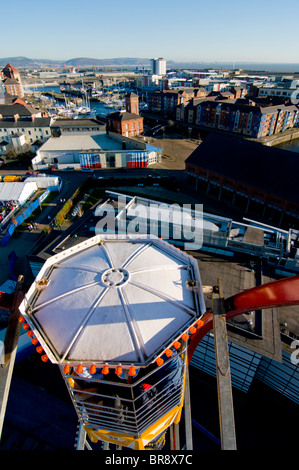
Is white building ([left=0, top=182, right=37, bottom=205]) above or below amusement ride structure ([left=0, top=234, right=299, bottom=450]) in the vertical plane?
Answer: below

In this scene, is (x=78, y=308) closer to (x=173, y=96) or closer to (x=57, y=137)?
(x=57, y=137)

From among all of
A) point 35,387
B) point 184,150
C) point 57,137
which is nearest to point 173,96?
point 184,150

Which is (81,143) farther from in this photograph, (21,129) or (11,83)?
(11,83)

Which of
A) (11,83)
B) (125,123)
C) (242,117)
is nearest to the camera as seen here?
(125,123)

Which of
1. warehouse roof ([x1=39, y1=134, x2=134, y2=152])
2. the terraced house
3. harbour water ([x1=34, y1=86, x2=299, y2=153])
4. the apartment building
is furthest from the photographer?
harbour water ([x1=34, y1=86, x2=299, y2=153])

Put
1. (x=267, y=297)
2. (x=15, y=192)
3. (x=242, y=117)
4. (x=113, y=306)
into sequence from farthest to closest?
(x=242, y=117) < (x=15, y=192) < (x=267, y=297) < (x=113, y=306)

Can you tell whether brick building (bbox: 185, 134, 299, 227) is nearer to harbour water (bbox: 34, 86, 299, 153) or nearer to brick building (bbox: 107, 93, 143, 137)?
brick building (bbox: 107, 93, 143, 137)

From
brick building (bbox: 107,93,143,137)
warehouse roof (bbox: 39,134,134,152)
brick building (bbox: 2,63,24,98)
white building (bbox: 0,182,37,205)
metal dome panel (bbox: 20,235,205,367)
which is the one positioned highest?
brick building (bbox: 2,63,24,98)

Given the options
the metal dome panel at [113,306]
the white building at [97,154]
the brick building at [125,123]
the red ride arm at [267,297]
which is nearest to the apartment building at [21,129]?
the white building at [97,154]

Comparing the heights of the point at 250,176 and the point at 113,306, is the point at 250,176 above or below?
below

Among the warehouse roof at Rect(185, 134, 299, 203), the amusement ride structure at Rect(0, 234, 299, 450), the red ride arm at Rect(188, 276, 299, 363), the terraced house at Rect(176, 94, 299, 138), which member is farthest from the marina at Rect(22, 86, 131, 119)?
the red ride arm at Rect(188, 276, 299, 363)

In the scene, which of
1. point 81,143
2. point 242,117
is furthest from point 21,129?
point 242,117

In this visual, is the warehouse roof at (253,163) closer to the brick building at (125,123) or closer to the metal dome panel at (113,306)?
the brick building at (125,123)
